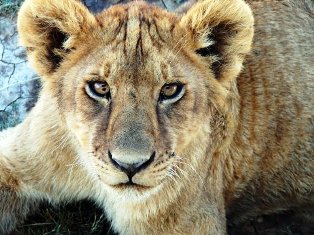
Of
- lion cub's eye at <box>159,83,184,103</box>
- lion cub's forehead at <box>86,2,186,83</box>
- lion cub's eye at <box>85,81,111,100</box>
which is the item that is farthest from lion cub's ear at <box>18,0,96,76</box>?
lion cub's eye at <box>159,83,184,103</box>

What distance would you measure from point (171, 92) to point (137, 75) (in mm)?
158

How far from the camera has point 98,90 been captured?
257 cm

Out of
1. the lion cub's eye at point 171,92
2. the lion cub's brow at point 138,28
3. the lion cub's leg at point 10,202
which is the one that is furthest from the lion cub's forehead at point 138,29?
the lion cub's leg at point 10,202

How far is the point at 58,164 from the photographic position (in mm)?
3096

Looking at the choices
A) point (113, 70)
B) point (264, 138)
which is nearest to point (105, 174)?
point (113, 70)

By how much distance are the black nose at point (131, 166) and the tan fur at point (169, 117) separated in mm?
22

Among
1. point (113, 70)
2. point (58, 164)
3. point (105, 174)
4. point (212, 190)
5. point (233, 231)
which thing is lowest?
point (233, 231)

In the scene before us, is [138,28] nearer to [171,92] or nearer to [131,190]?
[171,92]

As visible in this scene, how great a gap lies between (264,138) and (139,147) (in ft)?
3.71

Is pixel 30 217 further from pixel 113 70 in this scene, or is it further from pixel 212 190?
pixel 113 70

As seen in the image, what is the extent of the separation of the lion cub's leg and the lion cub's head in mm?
492

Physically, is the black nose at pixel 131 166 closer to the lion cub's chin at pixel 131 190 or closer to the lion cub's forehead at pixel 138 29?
the lion cub's chin at pixel 131 190

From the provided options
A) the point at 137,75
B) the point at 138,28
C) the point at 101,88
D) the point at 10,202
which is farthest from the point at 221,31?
the point at 10,202

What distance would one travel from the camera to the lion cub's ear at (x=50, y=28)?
2.66m
